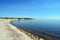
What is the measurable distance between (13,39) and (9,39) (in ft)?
1.82

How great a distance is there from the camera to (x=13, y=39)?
16.8m

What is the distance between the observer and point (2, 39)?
16.6 metres

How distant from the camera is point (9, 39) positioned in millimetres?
16766

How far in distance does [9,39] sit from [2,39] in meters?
0.96

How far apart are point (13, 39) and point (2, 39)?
59.6 inches
